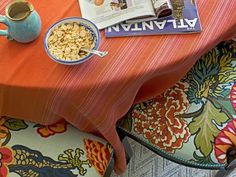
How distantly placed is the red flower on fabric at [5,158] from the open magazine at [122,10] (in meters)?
0.43

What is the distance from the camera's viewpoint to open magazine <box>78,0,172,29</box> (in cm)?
87

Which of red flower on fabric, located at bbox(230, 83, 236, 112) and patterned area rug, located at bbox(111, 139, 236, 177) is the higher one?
red flower on fabric, located at bbox(230, 83, 236, 112)

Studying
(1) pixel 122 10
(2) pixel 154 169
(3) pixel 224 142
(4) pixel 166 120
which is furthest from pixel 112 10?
(2) pixel 154 169

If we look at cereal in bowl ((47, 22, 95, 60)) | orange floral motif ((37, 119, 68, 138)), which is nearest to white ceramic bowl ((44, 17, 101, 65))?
cereal in bowl ((47, 22, 95, 60))

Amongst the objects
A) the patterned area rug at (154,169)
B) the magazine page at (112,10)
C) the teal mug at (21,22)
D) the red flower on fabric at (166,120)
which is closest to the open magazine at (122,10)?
the magazine page at (112,10)

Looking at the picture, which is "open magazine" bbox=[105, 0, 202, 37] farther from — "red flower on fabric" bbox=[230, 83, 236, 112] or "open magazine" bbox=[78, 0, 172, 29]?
"red flower on fabric" bbox=[230, 83, 236, 112]

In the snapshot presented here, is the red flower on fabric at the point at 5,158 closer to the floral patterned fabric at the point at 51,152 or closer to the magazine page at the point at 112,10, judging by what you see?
the floral patterned fabric at the point at 51,152

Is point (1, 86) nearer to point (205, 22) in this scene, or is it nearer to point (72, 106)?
point (72, 106)

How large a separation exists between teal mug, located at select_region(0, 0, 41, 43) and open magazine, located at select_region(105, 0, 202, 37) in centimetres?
16

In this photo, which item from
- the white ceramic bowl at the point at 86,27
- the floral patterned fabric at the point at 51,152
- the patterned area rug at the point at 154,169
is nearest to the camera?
the white ceramic bowl at the point at 86,27

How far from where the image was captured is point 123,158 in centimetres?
110

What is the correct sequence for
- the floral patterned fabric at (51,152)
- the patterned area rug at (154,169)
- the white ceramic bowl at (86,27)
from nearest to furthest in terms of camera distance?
the white ceramic bowl at (86,27) < the floral patterned fabric at (51,152) < the patterned area rug at (154,169)

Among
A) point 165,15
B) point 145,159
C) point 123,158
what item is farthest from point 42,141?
point 145,159

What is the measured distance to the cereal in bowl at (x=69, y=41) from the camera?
2.70 feet
